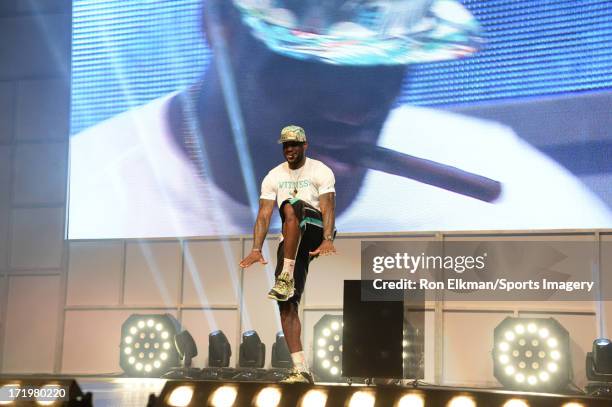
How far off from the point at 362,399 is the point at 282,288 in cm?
165

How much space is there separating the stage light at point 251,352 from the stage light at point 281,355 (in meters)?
0.11

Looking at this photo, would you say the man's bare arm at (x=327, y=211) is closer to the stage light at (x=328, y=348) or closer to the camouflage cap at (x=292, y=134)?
the camouflage cap at (x=292, y=134)

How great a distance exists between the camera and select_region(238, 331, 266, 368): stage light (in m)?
6.67

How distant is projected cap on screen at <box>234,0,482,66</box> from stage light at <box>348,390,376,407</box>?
15.0 feet

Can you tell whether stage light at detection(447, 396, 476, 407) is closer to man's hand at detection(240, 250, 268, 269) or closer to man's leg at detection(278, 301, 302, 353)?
man's leg at detection(278, 301, 302, 353)

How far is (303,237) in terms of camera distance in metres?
4.36

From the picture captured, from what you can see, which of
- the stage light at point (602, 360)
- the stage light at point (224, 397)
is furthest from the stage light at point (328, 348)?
the stage light at point (224, 397)

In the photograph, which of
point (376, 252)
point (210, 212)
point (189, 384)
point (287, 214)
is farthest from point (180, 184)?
point (189, 384)

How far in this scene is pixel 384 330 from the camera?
13.6 ft

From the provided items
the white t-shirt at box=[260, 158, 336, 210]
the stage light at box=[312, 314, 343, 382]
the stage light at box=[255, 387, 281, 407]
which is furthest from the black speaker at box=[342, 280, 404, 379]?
the stage light at box=[312, 314, 343, 382]

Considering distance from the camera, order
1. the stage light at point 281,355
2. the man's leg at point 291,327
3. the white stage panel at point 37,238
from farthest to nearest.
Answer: the white stage panel at point 37,238, the stage light at point 281,355, the man's leg at point 291,327

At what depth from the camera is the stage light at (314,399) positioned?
2664 mm

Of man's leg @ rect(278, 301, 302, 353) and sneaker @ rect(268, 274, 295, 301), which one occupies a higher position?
sneaker @ rect(268, 274, 295, 301)

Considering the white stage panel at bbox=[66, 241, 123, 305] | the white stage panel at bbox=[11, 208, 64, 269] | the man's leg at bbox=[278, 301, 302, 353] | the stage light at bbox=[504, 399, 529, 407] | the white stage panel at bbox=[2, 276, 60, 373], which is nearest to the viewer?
the stage light at bbox=[504, 399, 529, 407]
